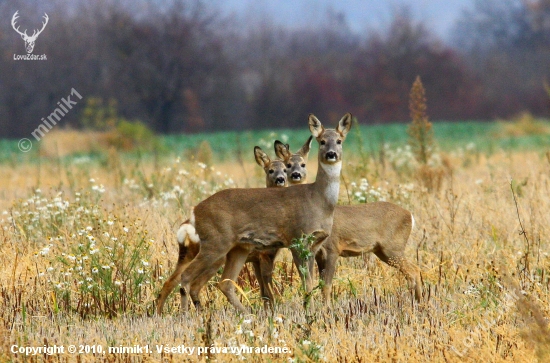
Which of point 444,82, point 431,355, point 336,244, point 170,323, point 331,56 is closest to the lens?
point 431,355

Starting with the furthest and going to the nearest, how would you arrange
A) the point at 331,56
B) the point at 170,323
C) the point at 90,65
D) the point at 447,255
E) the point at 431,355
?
the point at 331,56 < the point at 90,65 < the point at 447,255 < the point at 170,323 < the point at 431,355

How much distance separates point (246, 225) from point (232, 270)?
571 mm

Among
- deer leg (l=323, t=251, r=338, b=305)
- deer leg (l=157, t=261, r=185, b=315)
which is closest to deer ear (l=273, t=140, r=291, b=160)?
deer leg (l=323, t=251, r=338, b=305)

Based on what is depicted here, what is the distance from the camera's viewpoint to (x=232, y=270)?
7.69 metres

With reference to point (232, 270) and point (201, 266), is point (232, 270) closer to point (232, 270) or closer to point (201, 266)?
point (232, 270)

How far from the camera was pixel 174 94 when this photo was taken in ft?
170

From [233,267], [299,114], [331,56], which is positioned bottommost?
[233,267]

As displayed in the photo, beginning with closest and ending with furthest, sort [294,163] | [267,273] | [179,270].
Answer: [179,270] → [267,273] → [294,163]

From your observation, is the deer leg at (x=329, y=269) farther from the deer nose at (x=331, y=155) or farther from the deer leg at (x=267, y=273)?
the deer nose at (x=331, y=155)

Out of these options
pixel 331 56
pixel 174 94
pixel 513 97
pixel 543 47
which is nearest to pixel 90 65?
pixel 174 94

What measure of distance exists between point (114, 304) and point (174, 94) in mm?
44890

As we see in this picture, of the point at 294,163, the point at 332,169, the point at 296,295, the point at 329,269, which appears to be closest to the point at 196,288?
the point at 296,295

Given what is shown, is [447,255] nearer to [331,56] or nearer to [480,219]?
[480,219]
